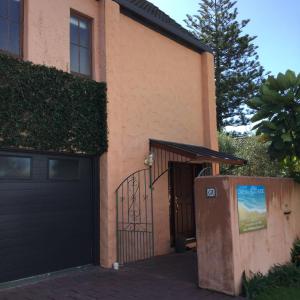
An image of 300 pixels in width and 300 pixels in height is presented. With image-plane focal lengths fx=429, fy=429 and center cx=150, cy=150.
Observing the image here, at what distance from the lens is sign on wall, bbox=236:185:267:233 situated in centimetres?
761

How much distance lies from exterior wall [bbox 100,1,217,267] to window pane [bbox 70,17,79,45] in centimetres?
70

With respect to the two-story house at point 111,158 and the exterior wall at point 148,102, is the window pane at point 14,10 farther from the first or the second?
the exterior wall at point 148,102

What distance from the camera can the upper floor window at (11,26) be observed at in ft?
26.9

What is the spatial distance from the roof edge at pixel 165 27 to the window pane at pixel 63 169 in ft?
13.5

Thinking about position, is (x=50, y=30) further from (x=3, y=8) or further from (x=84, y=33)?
(x=84, y=33)

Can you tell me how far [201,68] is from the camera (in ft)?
46.2

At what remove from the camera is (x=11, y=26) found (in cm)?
837

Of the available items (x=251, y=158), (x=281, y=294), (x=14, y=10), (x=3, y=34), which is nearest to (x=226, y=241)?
(x=281, y=294)

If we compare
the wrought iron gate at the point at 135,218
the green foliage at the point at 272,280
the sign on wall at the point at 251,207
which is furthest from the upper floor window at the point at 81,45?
the green foliage at the point at 272,280

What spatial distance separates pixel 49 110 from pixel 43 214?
206 cm

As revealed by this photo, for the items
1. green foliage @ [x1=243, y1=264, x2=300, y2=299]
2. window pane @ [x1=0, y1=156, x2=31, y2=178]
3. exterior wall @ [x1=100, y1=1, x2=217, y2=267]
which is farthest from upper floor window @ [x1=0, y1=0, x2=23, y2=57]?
green foliage @ [x1=243, y1=264, x2=300, y2=299]

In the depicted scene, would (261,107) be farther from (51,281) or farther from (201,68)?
(51,281)

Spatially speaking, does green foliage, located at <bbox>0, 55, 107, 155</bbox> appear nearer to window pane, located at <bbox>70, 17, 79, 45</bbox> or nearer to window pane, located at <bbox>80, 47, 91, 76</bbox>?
window pane, located at <bbox>80, 47, 91, 76</bbox>

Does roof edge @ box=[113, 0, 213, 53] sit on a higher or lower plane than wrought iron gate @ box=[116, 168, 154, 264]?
higher
